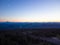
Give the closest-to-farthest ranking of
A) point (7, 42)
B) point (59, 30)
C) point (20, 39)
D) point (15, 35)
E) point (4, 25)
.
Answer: point (4, 25) → point (7, 42) → point (20, 39) → point (15, 35) → point (59, 30)

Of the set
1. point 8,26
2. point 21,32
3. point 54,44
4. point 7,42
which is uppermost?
point 8,26

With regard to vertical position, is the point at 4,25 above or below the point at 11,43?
above

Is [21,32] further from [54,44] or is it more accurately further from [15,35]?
[54,44]

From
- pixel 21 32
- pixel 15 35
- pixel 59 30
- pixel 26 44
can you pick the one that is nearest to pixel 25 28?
pixel 21 32

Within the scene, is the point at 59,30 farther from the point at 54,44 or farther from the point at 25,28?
the point at 25,28

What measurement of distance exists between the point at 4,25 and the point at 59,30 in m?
5.82

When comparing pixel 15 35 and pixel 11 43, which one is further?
pixel 15 35

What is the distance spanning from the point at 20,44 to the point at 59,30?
5.01m

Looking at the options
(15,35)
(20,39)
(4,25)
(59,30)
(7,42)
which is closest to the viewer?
(4,25)

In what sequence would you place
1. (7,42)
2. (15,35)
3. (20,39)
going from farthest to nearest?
(15,35) < (20,39) < (7,42)

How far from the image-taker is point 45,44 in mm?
5250

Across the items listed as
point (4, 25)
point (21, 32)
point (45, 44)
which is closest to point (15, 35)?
point (21, 32)

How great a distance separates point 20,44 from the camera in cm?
491

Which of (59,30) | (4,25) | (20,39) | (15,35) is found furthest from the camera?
(59,30)
